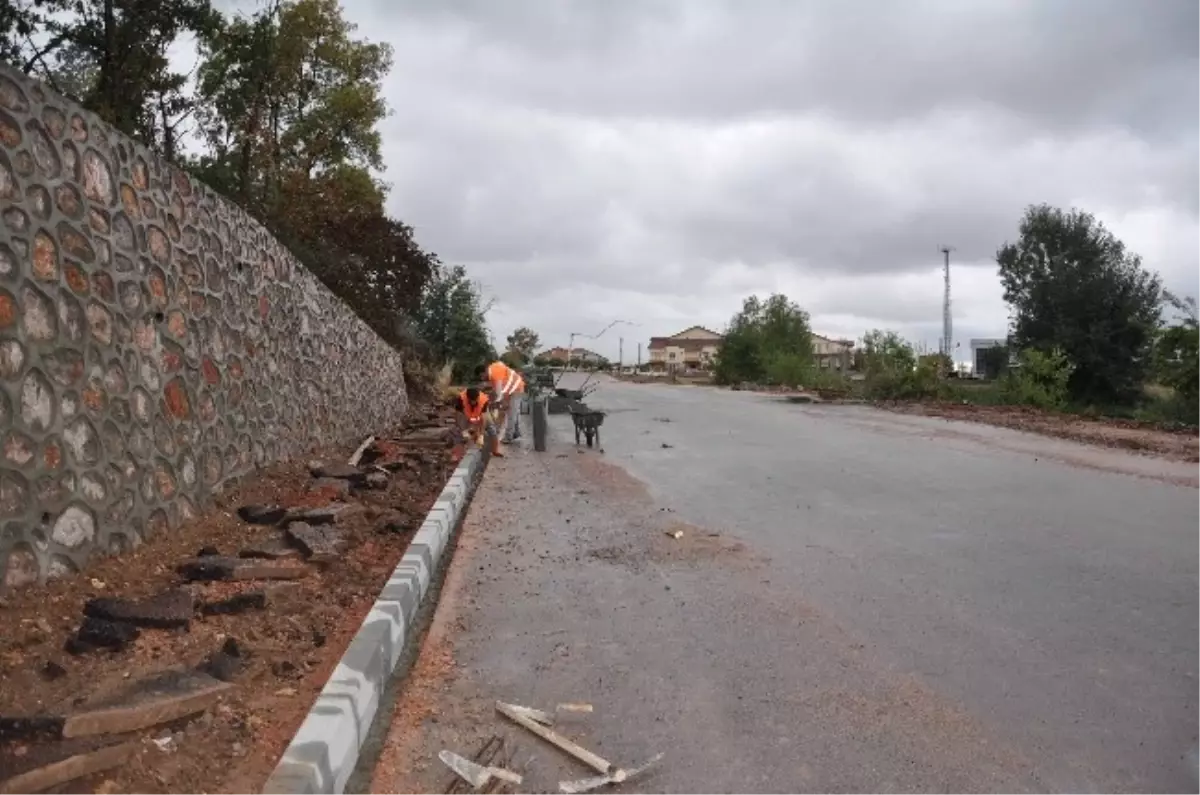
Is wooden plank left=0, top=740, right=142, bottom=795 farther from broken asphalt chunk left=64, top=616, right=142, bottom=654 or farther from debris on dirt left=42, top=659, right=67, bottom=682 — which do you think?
broken asphalt chunk left=64, top=616, right=142, bottom=654

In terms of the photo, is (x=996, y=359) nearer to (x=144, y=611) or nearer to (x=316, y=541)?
(x=316, y=541)

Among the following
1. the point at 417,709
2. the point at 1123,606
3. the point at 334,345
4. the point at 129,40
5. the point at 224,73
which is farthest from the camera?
the point at 224,73

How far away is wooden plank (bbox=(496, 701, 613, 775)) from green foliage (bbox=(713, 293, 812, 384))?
68.0m

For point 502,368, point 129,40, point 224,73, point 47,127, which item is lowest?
point 502,368

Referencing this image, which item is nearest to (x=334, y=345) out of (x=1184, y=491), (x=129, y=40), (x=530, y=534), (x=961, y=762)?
(x=129, y=40)

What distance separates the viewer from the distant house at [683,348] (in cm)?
15025

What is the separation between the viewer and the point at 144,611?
16.0 feet

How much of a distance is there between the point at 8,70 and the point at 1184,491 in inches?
477

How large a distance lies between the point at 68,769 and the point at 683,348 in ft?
513

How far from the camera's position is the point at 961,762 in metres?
3.87

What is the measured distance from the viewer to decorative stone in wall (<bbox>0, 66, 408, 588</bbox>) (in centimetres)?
516

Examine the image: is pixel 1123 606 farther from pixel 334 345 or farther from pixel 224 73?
pixel 224 73

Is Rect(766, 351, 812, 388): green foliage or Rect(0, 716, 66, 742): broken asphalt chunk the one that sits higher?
Rect(766, 351, 812, 388): green foliage

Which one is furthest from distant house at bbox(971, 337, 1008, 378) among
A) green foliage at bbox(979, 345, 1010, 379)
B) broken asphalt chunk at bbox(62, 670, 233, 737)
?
broken asphalt chunk at bbox(62, 670, 233, 737)
